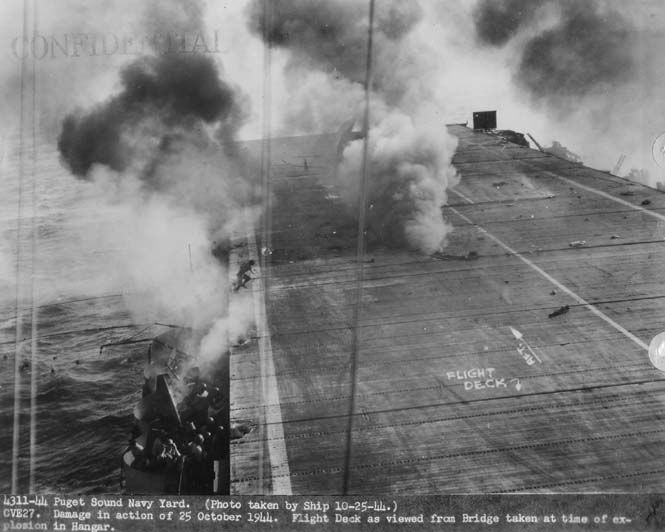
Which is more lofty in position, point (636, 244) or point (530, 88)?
point (530, 88)

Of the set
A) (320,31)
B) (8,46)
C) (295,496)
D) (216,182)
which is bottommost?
(295,496)

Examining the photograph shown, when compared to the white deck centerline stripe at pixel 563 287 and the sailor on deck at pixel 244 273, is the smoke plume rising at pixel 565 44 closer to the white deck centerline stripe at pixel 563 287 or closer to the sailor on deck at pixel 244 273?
the white deck centerline stripe at pixel 563 287

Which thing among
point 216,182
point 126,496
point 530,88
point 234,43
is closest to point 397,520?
point 126,496

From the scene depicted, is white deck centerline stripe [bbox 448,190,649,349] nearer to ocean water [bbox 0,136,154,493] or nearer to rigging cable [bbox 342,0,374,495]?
rigging cable [bbox 342,0,374,495]

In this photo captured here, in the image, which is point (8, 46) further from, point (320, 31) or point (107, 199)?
point (107, 199)

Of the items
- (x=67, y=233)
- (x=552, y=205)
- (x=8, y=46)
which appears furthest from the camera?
(x=67, y=233)

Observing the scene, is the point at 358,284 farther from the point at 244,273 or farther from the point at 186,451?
the point at 186,451

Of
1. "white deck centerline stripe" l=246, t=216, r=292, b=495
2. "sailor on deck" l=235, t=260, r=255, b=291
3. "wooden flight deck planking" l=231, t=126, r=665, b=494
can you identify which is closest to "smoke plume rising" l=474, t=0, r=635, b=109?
"wooden flight deck planking" l=231, t=126, r=665, b=494
